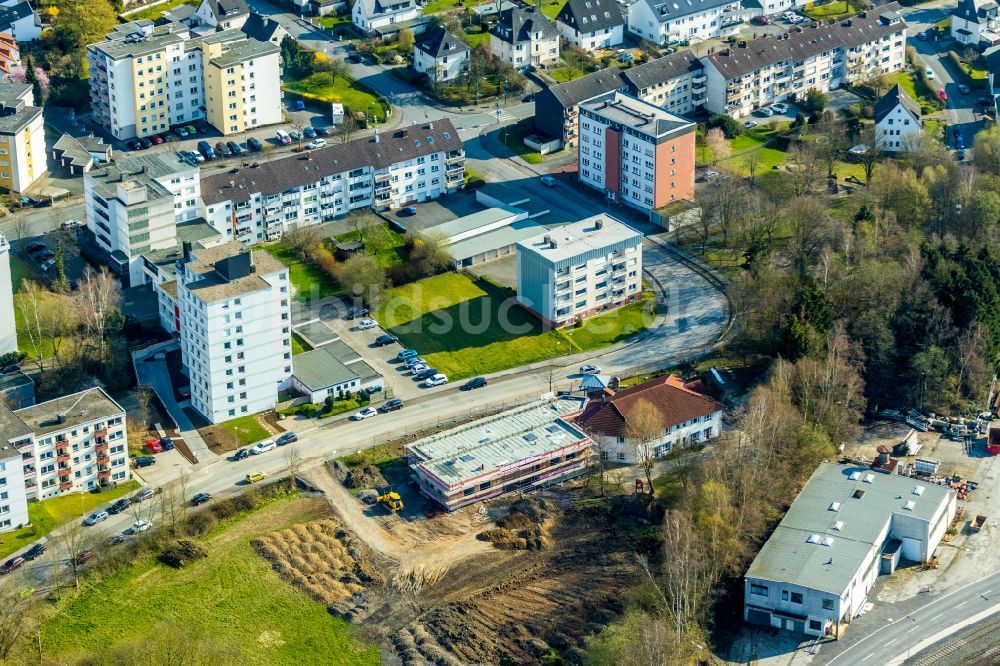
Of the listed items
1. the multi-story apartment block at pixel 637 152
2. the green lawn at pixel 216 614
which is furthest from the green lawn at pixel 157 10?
the green lawn at pixel 216 614

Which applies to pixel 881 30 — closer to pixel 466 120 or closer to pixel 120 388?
pixel 466 120

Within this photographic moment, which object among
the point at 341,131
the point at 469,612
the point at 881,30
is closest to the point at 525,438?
the point at 469,612

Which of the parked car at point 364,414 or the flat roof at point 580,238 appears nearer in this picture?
the parked car at point 364,414

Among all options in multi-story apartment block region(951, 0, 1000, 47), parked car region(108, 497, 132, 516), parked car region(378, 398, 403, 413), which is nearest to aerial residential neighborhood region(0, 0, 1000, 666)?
parked car region(108, 497, 132, 516)

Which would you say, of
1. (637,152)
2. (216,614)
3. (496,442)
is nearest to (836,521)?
(496,442)

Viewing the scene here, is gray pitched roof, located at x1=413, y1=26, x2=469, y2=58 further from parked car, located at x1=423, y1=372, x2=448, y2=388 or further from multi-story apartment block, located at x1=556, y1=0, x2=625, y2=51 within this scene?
parked car, located at x1=423, y1=372, x2=448, y2=388

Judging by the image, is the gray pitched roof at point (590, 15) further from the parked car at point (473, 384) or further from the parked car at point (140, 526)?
the parked car at point (140, 526)

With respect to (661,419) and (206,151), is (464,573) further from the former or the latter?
(206,151)
